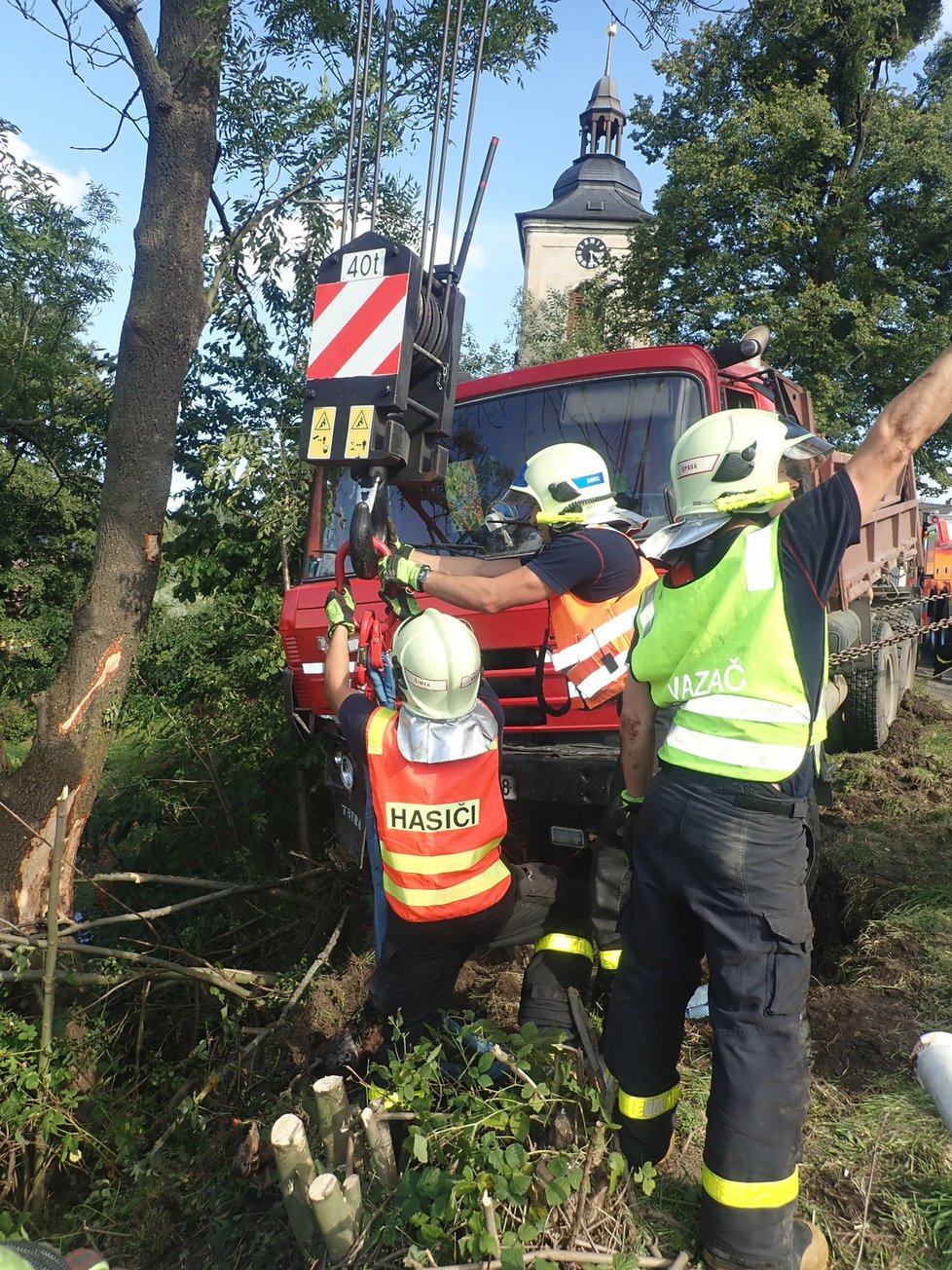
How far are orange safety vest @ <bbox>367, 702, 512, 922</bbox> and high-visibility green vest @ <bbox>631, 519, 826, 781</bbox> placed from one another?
0.82 metres

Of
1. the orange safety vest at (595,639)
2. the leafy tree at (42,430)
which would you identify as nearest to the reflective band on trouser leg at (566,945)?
the orange safety vest at (595,639)

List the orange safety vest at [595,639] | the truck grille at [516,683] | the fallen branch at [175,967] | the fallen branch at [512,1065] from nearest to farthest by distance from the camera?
the fallen branch at [512,1065] < the orange safety vest at [595,639] < the truck grille at [516,683] < the fallen branch at [175,967]

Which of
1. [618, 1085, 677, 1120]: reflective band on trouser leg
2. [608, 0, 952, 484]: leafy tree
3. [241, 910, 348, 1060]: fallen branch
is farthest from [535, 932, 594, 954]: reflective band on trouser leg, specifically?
[608, 0, 952, 484]: leafy tree

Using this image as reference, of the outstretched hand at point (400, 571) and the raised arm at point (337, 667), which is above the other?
the outstretched hand at point (400, 571)

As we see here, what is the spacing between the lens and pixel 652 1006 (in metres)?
2.29

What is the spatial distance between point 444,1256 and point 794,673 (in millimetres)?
1565

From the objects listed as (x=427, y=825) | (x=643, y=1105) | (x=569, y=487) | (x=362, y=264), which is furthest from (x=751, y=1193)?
(x=362, y=264)

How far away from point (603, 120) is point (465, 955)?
51.1 metres

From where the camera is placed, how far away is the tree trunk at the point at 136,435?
4004 millimetres

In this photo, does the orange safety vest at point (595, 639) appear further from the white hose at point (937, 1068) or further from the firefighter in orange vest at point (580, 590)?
the white hose at point (937, 1068)

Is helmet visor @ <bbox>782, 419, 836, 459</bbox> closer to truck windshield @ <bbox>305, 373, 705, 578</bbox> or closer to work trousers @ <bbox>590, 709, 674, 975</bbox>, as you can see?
truck windshield @ <bbox>305, 373, 705, 578</bbox>

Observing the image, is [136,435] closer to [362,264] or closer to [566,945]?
[362,264]

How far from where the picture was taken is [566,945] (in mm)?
2967

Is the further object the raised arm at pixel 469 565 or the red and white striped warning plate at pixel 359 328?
the raised arm at pixel 469 565
